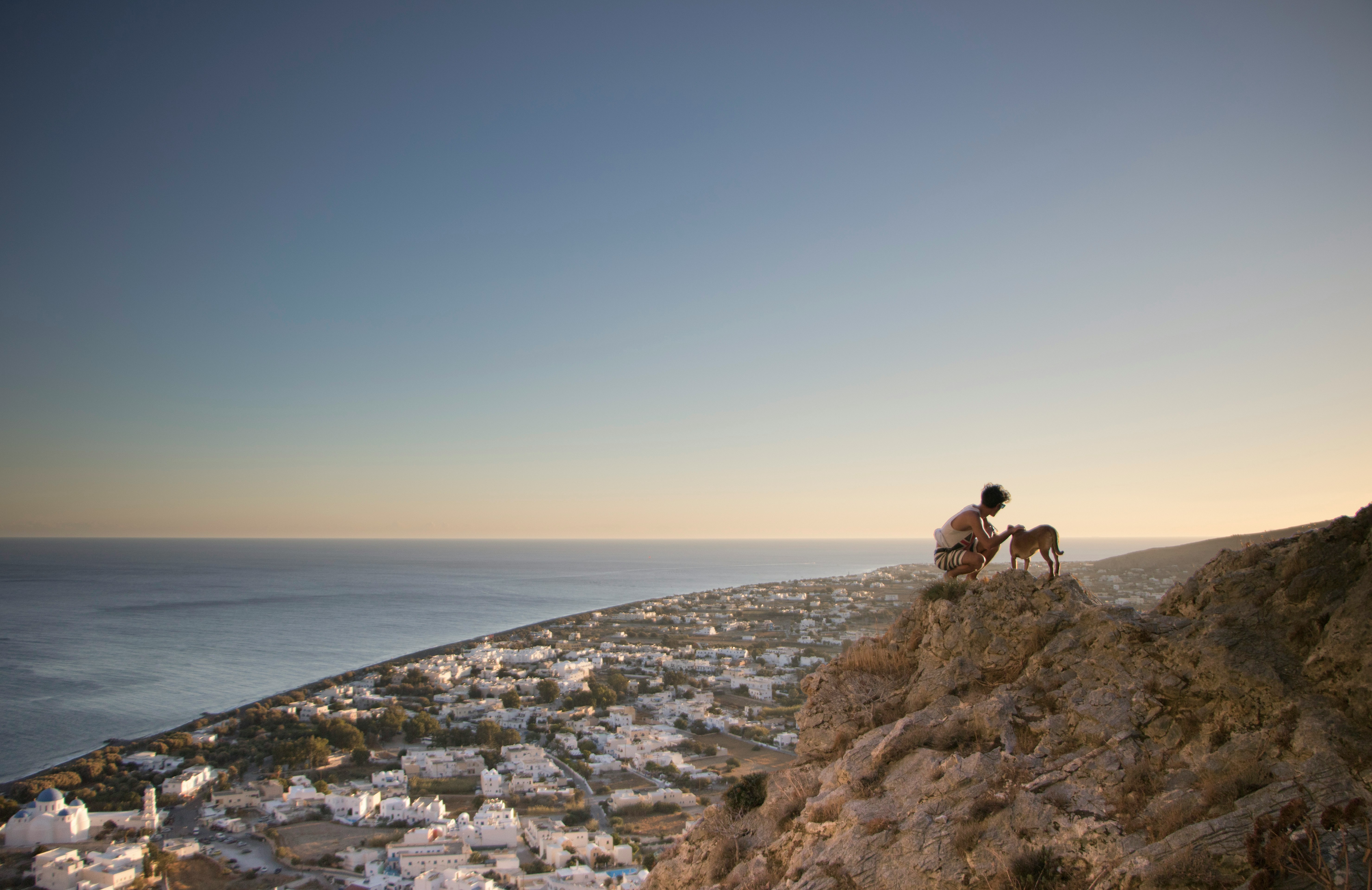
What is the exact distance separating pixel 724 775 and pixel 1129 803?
28132 millimetres

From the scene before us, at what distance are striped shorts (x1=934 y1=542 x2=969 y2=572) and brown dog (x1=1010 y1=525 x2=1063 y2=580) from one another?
497 millimetres

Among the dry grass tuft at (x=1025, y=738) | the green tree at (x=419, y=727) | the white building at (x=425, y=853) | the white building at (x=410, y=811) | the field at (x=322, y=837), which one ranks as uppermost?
the dry grass tuft at (x=1025, y=738)

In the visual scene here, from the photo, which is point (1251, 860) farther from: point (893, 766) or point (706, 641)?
point (706, 641)

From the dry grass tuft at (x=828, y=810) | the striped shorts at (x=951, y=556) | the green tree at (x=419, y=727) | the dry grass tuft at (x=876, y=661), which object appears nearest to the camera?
the dry grass tuft at (x=828, y=810)

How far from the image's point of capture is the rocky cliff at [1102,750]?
3.33 meters

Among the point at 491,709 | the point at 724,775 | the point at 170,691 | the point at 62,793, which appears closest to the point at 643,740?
the point at 724,775

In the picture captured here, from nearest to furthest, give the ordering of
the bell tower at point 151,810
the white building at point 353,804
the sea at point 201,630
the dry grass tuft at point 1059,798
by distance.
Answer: the dry grass tuft at point 1059,798 < the bell tower at point 151,810 < the white building at point 353,804 < the sea at point 201,630

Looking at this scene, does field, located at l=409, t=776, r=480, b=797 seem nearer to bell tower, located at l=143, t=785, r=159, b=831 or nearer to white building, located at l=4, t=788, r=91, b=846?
bell tower, located at l=143, t=785, r=159, b=831

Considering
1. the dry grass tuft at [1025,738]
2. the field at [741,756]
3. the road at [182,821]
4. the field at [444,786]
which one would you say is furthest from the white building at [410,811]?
the dry grass tuft at [1025,738]

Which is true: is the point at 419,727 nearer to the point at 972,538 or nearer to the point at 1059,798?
the point at 972,538

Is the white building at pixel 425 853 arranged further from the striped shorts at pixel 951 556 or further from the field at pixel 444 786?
the striped shorts at pixel 951 556

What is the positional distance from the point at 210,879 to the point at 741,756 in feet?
69.8

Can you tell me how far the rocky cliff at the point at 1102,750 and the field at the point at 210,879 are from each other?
866 inches

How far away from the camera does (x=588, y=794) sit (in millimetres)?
29953
